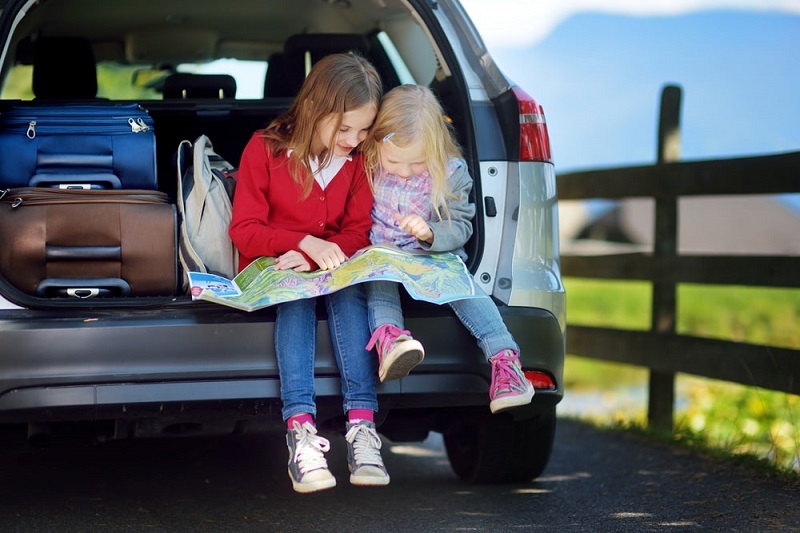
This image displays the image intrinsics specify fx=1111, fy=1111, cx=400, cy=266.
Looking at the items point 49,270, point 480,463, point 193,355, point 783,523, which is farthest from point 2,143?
point 783,523

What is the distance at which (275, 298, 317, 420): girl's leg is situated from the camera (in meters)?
2.94

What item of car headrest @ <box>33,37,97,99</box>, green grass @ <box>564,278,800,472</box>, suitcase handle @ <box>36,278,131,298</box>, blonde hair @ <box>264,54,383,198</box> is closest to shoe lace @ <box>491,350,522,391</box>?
blonde hair @ <box>264,54,383,198</box>

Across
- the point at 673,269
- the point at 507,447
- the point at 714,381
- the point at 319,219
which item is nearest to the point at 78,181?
the point at 319,219

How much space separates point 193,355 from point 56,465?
5.43 feet

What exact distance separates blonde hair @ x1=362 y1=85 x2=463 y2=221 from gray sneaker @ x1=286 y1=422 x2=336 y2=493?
28.4 inches

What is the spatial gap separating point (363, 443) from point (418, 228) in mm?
614

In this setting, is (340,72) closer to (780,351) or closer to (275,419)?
(275,419)

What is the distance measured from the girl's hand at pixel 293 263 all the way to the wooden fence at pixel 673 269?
6.71ft

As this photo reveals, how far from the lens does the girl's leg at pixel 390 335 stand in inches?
115

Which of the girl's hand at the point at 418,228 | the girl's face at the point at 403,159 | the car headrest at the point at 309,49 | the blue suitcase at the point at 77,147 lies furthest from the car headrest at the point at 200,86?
the girl's hand at the point at 418,228

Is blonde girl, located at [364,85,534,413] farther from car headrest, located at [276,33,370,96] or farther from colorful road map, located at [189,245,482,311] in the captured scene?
car headrest, located at [276,33,370,96]

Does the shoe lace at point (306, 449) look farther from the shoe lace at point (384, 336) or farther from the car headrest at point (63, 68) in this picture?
the car headrest at point (63, 68)

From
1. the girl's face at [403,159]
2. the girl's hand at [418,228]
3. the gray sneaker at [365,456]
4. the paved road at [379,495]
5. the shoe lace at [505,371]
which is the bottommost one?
the paved road at [379,495]

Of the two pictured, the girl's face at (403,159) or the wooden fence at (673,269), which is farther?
the wooden fence at (673,269)
